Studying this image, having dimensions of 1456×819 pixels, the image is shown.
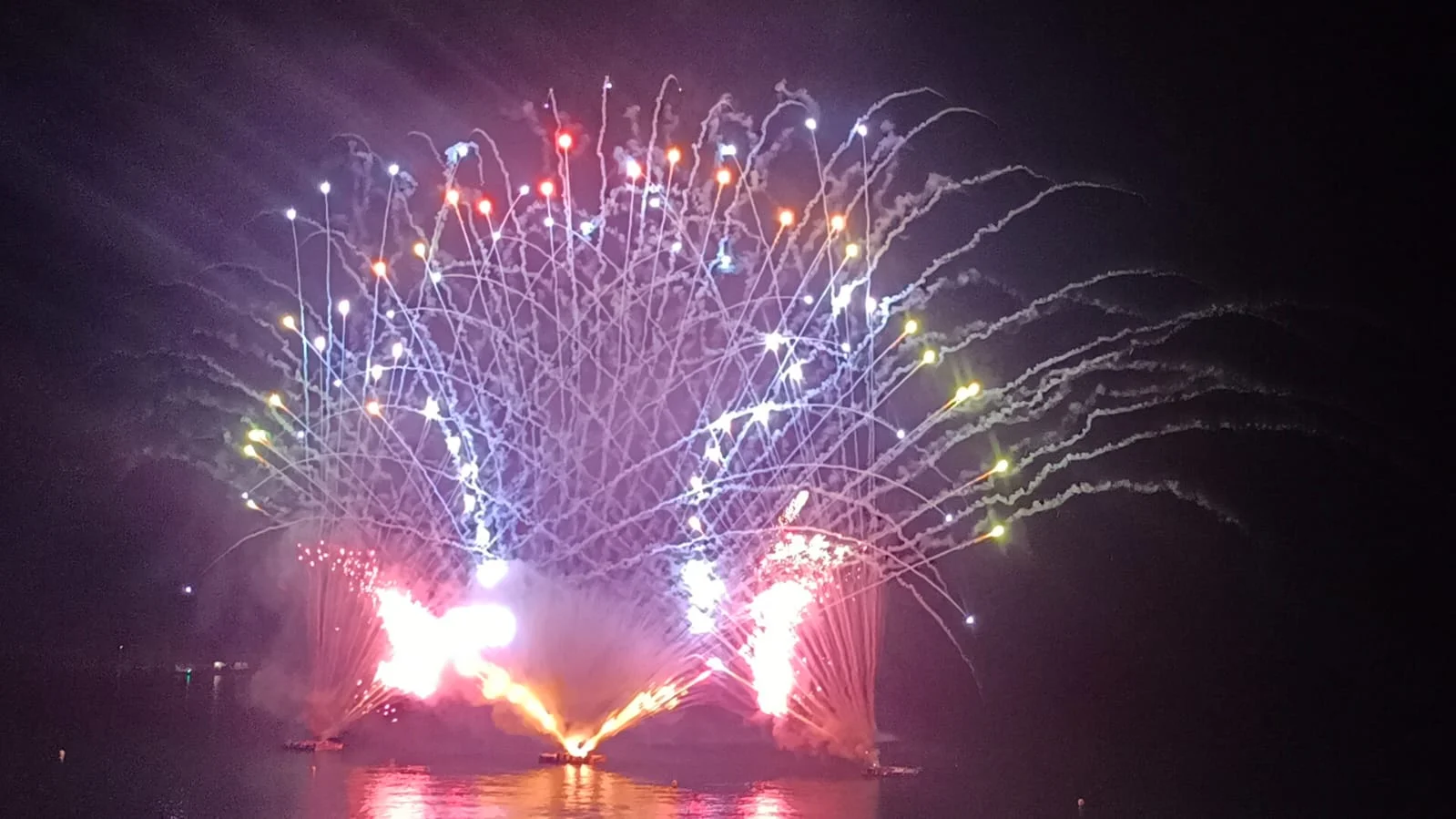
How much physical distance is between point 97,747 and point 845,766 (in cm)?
1343

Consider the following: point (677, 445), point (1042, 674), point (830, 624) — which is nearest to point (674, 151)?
point (677, 445)

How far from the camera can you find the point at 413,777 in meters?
20.1

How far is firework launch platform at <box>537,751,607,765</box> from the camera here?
22938 mm

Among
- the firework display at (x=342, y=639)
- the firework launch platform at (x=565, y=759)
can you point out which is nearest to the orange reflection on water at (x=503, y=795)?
the firework launch platform at (x=565, y=759)

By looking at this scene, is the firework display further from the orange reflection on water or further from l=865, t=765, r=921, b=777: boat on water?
l=865, t=765, r=921, b=777: boat on water

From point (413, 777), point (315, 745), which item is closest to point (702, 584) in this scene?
point (413, 777)

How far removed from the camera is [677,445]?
69.7 feet

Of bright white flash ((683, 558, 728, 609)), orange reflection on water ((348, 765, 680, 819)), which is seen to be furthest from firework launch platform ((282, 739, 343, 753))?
bright white flash ((683, 558, 728, 609))

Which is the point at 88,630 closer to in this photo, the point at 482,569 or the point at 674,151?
the point at 482,569

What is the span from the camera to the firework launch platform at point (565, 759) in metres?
22.9

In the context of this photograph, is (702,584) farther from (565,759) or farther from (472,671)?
(472,671)

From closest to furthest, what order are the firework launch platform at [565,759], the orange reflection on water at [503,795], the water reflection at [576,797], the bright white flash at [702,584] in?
the orange reflection on water at [503,795] < the water reflection at [576,797] < the bright white flash at [702,584] < the firework launch platform at [565,759]

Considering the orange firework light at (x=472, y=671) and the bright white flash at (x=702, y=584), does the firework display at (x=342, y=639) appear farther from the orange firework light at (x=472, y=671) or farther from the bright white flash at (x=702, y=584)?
the bright white flash at (x=702, y=584)

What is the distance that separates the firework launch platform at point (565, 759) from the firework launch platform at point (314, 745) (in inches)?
158
